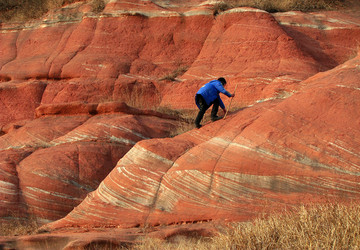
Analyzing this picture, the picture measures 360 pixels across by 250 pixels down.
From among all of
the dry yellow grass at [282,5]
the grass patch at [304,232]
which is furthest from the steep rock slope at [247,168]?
the dry yellow grass at [282,5]

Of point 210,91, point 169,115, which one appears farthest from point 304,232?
point 169,115

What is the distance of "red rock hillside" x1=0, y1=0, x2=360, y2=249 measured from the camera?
24.2 ft

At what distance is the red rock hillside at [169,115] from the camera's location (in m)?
7.38

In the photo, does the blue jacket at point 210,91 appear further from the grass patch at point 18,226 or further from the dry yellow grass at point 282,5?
the dry yellow grass at point 282,5

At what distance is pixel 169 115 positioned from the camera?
1280 cm

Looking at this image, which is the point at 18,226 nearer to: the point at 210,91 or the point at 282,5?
the point at 210,91

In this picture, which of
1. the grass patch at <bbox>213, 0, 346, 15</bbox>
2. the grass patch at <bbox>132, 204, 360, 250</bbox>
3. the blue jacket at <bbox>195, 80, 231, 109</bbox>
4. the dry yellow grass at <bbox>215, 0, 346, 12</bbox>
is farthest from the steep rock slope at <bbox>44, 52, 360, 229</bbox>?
the dry yellow grass at <bbox>215, 0, 346, 12</bbox>

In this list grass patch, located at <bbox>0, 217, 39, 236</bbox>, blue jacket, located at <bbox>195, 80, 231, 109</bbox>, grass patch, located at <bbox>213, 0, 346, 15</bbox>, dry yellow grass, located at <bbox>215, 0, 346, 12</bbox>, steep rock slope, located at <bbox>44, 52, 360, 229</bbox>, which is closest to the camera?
steep rock slope, located at <bbox>44, 52, 360, 229</bbox>

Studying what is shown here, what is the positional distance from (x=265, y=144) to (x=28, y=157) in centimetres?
598

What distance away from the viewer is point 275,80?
503 inches

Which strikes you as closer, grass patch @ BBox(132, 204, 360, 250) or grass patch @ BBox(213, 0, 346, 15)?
grass patch @ BBox(132, 204, 360, 250)

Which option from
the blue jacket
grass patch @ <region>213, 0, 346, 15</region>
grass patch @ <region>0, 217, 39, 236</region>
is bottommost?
grass patch @ <region>0, 217, 39, 236</region>

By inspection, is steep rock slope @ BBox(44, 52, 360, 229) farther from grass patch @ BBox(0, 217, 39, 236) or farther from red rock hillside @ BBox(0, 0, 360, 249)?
grass patch @ BBox(0, 217, 39, 236)

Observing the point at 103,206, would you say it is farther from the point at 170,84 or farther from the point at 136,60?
the point at 136,60
